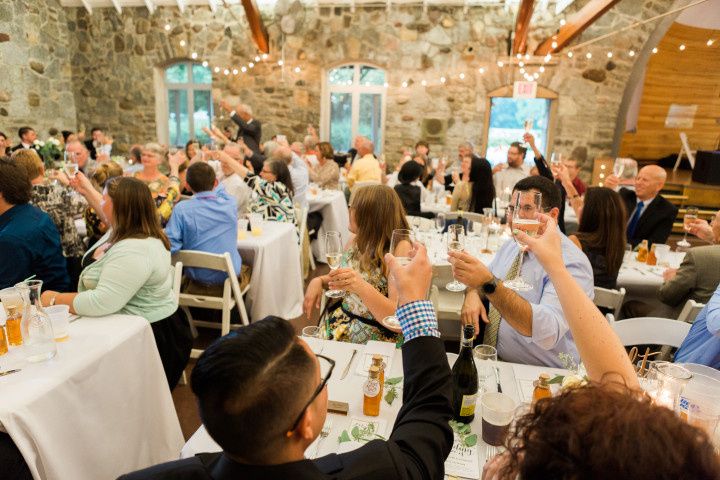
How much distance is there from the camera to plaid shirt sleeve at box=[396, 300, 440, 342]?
3.47 ft

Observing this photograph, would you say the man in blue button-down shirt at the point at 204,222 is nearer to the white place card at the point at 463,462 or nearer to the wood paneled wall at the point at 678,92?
the white place card at the point at 463,462

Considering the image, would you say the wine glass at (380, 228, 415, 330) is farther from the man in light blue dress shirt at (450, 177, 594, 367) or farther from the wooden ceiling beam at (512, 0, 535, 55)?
the wooden ceiling beam at (512, 0, 535, 55)

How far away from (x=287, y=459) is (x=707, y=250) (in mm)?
2853

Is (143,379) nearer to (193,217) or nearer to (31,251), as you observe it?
(31,251)

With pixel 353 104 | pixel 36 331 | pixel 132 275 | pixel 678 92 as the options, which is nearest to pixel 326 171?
pixel 353 104

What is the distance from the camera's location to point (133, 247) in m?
2.32

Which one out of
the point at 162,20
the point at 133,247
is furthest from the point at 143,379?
the point at 162,20

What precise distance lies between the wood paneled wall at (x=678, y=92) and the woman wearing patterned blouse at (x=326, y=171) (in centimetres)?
761

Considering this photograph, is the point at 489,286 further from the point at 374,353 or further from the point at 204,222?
the point at 204,222

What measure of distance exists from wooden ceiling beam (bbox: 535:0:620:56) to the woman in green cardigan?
6.74m

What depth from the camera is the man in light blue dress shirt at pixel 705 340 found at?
1.70m

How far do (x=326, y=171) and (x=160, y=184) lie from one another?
9.56 feet

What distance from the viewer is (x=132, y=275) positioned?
7.47ft

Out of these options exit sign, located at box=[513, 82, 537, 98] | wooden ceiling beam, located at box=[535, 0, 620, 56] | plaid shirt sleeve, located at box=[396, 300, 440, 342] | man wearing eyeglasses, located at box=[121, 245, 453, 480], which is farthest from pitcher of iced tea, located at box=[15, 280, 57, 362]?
exit sign, located at box=[513, 82, 537, 98]
